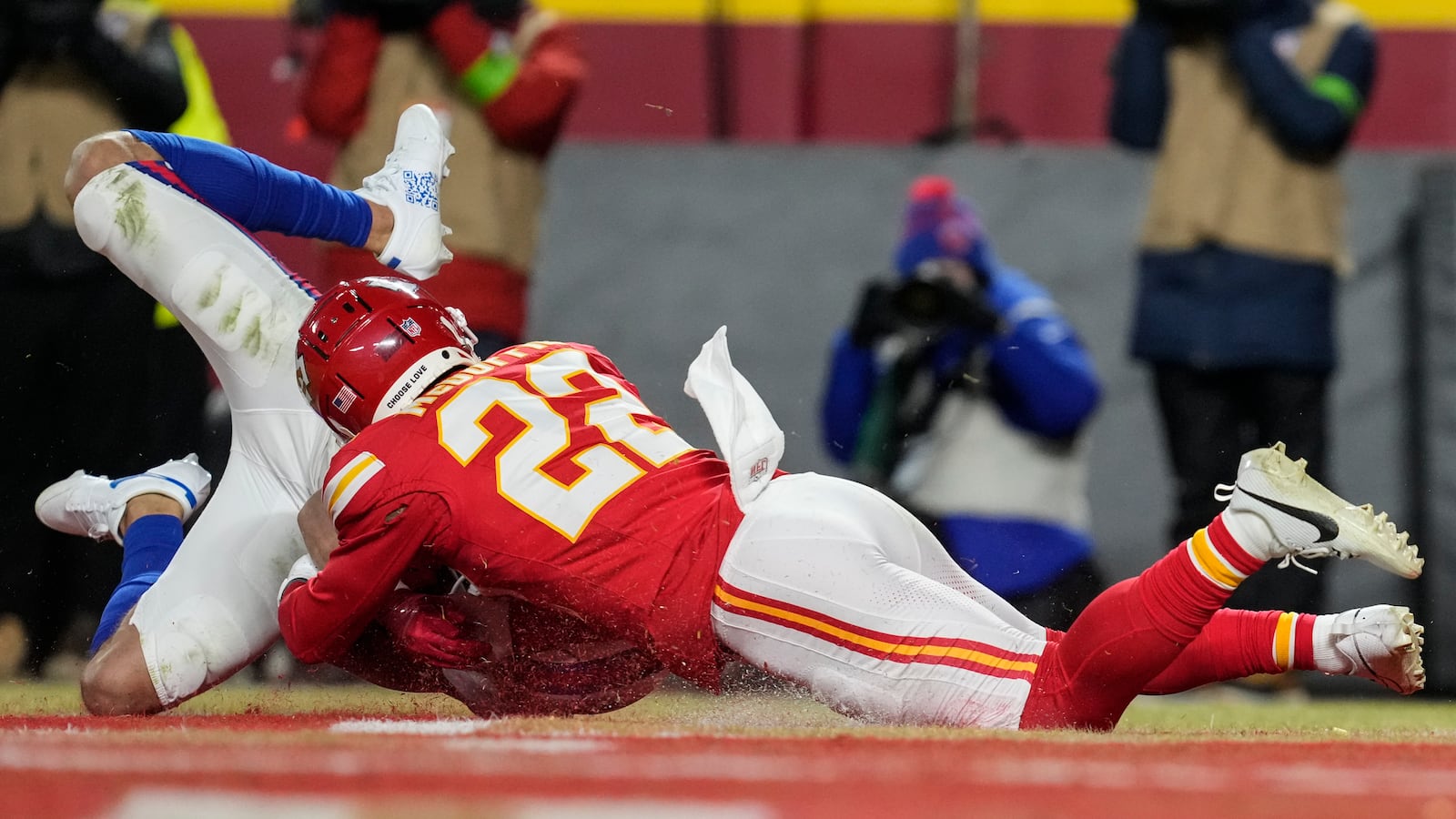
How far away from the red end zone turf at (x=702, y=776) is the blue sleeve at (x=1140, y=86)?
7.93 ft

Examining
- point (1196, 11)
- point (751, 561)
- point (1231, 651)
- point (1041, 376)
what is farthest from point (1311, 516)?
point (1196, 11)

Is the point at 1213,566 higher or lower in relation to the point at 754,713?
higher

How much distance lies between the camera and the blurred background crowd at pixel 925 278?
4.09 metres

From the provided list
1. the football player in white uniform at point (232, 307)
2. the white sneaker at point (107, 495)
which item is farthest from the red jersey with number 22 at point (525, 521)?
the white sneaker at point (107, 495)

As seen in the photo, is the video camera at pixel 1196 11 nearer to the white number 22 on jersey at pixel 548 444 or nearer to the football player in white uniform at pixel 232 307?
the football player in white uniform at pixel 232 307

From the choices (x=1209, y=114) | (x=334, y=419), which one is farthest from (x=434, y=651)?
(x=1209, y=114)

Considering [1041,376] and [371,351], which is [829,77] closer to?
[1041,376]

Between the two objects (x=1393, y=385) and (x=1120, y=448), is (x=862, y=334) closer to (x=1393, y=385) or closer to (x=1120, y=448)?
(x=1120, y=448)

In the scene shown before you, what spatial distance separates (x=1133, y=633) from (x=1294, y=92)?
2.26 meters

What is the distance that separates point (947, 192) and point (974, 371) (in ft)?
1.78

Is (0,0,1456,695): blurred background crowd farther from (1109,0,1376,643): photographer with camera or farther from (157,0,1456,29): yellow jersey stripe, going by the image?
(157,0,1456,29): yellow jersey stripe

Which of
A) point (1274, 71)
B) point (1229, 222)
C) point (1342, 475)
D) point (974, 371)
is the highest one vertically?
point (1274, 71)

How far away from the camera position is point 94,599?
4.17 metres

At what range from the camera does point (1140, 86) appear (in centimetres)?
440
